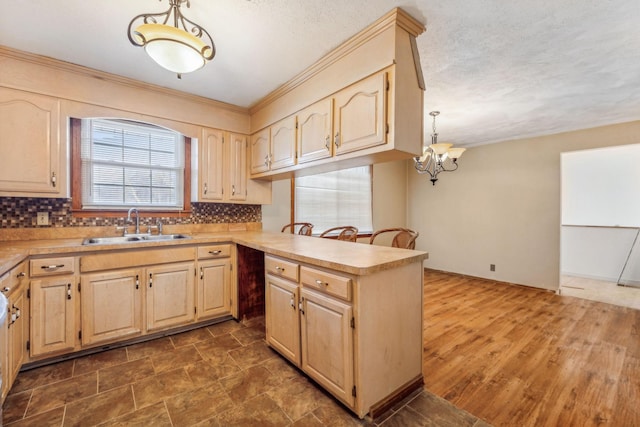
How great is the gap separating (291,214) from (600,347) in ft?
11.7

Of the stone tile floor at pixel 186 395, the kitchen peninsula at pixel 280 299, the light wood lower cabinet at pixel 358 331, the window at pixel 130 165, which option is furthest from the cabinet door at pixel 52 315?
the light wood lower cabinet at pixel 358 331

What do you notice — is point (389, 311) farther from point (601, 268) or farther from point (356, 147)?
point (601, 268)

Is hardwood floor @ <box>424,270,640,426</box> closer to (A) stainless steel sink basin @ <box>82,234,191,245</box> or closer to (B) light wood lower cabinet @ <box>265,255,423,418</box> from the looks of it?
(B) light wood lower cabinet @ <box>265,255,423,418</box>

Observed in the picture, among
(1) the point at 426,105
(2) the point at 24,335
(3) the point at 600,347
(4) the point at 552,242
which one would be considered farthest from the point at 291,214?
(4) the point at 552,242

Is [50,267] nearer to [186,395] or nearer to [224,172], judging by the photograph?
[186,395]

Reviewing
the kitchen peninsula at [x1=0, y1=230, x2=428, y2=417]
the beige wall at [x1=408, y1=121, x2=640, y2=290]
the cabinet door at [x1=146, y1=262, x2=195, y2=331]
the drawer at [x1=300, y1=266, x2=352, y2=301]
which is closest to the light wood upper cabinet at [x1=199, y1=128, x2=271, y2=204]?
the kitchen peninsula at [x1=0, y1=230, x2=428, y2=417]

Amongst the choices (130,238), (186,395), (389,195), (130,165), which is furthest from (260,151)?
(389,195)

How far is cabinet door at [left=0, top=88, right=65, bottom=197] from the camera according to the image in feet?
7.25

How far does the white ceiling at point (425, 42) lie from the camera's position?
68.8 inches

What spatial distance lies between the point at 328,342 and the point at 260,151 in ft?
7.48

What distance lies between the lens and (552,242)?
4.21 metres

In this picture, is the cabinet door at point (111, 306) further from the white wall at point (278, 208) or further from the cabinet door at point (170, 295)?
the white wall at point (278, 208)

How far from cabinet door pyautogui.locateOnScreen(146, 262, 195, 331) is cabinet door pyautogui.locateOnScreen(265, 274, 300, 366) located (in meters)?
0.87

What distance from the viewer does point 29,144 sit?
2.29 m
